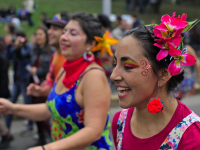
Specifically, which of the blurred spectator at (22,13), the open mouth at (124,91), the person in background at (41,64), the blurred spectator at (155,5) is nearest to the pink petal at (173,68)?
the open mouth at (124,91)

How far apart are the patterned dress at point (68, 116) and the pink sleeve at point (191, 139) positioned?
1046 millimetres

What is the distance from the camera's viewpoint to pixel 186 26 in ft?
4.85

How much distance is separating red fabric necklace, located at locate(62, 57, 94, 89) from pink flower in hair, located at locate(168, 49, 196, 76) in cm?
106

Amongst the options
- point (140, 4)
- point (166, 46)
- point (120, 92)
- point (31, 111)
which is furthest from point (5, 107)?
point (140, 4)

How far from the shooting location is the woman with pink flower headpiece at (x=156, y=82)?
4.68 ft

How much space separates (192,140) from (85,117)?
96 cm

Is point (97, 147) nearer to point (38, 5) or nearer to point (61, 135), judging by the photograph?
point (61, 135)

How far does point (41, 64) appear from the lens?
15.9 ft

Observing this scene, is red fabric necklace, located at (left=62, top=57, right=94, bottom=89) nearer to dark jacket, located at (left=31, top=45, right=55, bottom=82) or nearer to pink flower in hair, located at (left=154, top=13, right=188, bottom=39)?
pink flower in hair, located at (left=154, top=13, right=188, bottom=39)

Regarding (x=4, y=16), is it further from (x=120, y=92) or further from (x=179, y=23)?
(x=179, y=23)

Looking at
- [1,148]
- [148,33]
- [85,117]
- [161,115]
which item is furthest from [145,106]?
[1,148]

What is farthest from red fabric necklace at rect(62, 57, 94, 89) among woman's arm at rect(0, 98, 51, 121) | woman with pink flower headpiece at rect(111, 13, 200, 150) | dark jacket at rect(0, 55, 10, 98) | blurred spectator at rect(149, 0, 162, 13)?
blurred spectator at rect(149, 0, 162, 13)

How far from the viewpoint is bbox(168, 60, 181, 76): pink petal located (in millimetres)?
1424

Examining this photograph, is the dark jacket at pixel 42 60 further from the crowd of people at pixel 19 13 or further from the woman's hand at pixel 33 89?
the crowd of people at pixel 19 13
